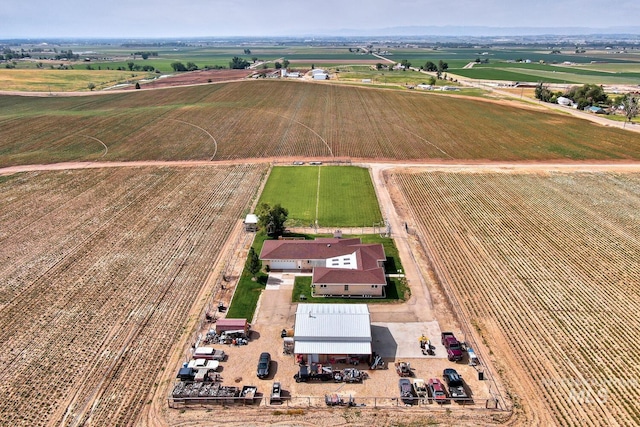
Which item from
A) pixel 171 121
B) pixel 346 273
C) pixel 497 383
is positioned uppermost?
pixel 171 121

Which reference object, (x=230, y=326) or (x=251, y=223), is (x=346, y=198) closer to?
(x=251, y=223)

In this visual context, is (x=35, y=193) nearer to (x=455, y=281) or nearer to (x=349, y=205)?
(x=349, y=205)

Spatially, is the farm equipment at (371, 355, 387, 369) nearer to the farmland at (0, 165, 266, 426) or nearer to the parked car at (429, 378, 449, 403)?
the parked car at (429, 378, 449, 403)

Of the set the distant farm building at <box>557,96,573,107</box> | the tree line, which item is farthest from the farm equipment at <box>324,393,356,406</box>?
the distant farm building at <box>557,96,573,107</box>

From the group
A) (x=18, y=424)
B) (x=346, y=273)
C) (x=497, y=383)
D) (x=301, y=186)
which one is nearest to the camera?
(x=18, y=424)

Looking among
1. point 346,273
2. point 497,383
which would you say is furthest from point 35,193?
point 497,383

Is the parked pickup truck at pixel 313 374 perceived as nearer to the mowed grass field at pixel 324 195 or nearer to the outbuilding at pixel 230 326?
the outbuilding at pixel 230 326
